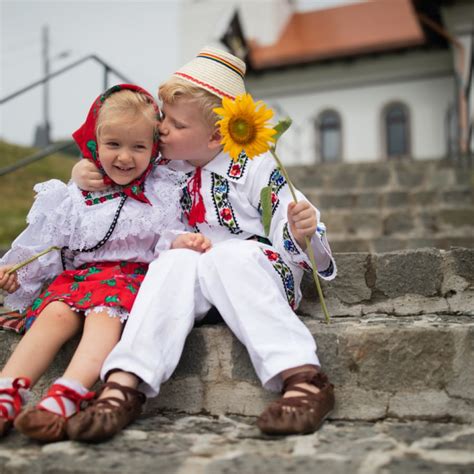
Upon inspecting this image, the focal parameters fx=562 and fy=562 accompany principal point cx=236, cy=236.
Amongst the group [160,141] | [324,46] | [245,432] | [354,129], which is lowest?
[245,432]

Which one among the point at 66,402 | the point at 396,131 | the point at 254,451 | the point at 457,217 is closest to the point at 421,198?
the point at 457,217

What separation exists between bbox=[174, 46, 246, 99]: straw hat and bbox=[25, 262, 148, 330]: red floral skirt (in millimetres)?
682

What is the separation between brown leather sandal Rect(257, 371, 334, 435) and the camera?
1467mm

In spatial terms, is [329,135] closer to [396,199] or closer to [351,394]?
[396,199]

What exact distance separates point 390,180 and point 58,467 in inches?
201

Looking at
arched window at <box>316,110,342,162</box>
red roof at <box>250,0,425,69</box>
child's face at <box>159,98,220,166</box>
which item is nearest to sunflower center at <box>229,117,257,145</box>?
child's face at <box>159,98,220,166</box>

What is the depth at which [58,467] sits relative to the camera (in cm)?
129

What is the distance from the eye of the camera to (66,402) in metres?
1.51

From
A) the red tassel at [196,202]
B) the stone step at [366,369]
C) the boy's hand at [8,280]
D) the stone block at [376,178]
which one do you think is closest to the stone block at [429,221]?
the stone block at [376,178]

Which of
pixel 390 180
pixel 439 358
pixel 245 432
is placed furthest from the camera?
pixel 390 180

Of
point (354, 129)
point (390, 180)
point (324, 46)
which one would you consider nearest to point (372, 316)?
point (390, 180)

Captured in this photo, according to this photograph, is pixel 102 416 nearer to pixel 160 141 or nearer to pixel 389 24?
pixel 160 141

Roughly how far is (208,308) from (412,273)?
868mm

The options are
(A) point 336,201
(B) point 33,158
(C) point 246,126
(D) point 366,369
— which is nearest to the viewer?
(C) point 246,126
